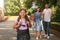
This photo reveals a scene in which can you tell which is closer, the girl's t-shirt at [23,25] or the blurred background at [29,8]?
the girl's t-shirt at [23,25]

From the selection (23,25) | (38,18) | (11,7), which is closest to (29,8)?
(11,7)

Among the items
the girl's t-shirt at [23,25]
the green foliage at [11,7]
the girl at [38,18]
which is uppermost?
the girl's t-shirt at [23,25]

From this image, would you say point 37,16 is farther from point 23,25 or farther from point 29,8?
point 29,8

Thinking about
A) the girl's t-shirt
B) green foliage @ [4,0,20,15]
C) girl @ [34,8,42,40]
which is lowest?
green foliage @ [4,0,20,15]

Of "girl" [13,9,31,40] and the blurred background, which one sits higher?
"girl" [13,9,31,40]

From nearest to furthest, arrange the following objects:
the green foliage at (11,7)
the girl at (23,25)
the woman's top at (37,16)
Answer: the girl at (23,25) < the woman's top at (37,16) < the green foliage at (11,7)

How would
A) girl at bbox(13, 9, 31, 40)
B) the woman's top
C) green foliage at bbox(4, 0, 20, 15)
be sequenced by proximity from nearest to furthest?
Result: girl at bbox(13, 9, 31, 40) < the woman's top < green foliage at bbox(4, 0, 20, 15)

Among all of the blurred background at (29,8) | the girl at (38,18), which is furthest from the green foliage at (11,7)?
the girl at (38,18)

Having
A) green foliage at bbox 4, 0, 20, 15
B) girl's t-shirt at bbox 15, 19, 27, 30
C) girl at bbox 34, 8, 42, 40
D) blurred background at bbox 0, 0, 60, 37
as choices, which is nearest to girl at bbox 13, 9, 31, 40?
girl's t-shirt at bbox 15, 19, 27, 30

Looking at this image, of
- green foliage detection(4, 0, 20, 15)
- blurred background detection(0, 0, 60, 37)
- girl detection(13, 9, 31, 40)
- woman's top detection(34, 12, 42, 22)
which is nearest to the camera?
girl detection(13, 9, 31, 40)

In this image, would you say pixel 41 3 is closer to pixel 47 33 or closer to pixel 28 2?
pixel 47 33

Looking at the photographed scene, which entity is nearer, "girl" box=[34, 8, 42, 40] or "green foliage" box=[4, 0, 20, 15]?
"girl" box=[34, 8, 42, 40]

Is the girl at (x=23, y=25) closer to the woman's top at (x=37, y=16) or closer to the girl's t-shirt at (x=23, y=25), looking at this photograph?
the girl's t-shirt at (x=23, y=25)

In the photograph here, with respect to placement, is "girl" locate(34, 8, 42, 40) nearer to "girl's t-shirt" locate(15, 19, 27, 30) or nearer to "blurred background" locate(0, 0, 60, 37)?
"blurred background" locate(0, 0, 60, 37)
